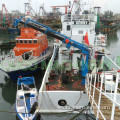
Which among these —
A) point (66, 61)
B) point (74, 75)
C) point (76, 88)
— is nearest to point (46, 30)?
point (66, 61)

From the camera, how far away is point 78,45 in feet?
35.1

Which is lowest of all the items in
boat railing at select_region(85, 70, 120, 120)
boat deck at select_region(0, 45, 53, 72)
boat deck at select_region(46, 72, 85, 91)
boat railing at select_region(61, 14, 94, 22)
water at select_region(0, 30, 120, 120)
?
water at select_region(0, 30, 120, 120)

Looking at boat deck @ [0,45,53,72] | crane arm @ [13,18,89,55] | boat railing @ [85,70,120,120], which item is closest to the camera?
boat railing @ [85,70,120,120]

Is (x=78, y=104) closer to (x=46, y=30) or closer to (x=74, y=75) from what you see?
(x=74, y=75)

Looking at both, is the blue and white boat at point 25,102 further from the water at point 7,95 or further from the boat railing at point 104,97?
the boat railing at point 104,97

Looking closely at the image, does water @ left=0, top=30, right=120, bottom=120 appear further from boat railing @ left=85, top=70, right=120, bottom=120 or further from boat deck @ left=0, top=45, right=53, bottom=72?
boat railing @ left=85, top=70, right=120, bottom=120

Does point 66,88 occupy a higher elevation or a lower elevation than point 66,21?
lower

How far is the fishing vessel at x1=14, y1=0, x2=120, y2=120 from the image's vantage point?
5370 mm

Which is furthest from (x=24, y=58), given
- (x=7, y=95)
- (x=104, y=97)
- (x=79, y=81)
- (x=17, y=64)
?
(x=104, y=97)

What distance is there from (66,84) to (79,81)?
1.27 meters

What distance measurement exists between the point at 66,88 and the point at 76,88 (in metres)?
0.76

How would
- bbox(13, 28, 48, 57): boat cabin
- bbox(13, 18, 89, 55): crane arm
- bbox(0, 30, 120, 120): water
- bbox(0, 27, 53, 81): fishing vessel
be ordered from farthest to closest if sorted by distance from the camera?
bbox(13, 28, 48, 57): boat cabin < bbox(0, 27, 53, 81): fishing vessel < bbox(13, 18, 89, 55): crane arm < bbox(0, 30, 120, 120): water

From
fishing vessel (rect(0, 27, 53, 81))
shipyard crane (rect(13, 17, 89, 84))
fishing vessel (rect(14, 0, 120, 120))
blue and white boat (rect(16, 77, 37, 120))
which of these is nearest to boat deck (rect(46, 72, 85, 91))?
fishing vessel (rect(14, 0, 120, 120))

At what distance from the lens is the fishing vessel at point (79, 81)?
537 centimetres
